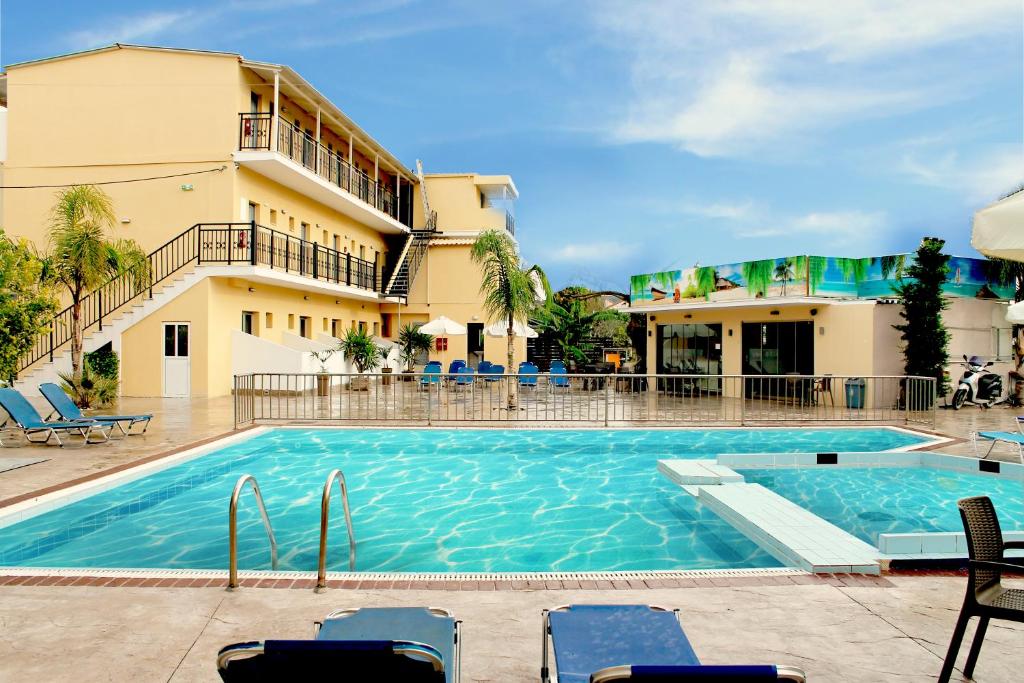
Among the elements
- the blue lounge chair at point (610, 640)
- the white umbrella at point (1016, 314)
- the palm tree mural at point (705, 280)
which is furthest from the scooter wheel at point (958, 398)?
the blue lounge chair at point (610, 640)

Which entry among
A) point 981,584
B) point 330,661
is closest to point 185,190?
point 330,661

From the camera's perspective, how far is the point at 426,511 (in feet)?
27.7

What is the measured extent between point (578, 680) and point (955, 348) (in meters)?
21.3

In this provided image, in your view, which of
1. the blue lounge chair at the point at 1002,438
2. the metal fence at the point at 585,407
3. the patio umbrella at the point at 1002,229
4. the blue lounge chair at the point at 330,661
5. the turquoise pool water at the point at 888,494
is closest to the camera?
the blue lounge chair at the point at 330,661

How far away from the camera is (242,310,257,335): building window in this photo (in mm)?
22202

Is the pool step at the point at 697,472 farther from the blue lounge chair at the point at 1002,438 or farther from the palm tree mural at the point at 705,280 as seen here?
the palm tree mural at the point at 705,280

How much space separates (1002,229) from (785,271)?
1646 centimetres

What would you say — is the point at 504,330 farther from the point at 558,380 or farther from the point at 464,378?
the point at 558,380

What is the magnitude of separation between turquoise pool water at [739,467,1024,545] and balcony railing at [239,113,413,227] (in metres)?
17.6

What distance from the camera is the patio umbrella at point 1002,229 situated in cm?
444

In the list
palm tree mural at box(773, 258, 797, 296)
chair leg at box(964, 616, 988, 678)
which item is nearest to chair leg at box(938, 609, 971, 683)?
chair leg at box(964, 616, 988, 678)

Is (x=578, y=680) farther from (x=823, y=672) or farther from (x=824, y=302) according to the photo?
(x=824, y=302)

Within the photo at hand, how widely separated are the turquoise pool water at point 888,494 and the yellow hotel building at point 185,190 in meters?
15.0

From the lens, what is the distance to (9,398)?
1100 cm
